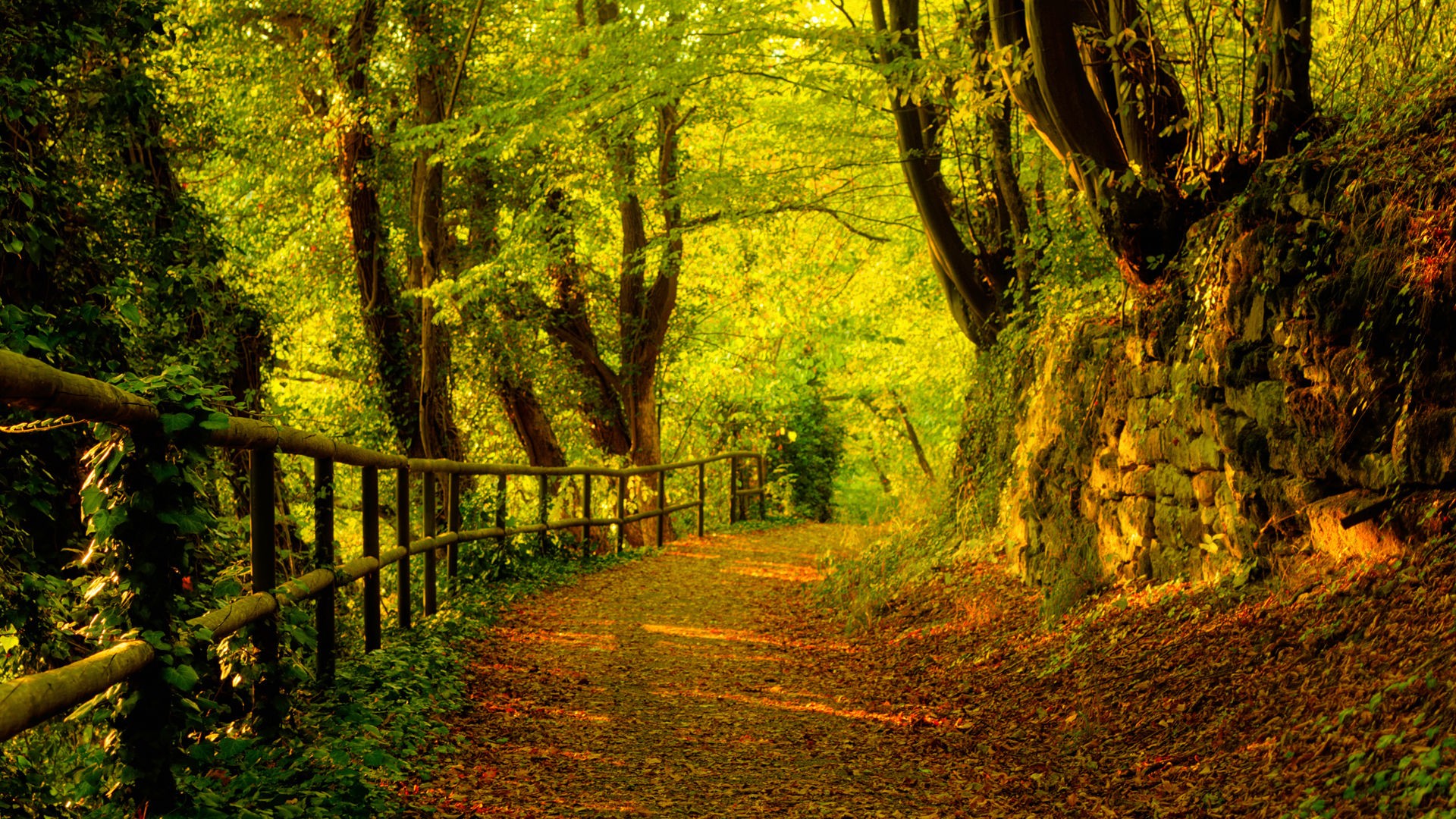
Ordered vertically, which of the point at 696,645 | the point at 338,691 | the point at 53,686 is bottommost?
the point at 696,645

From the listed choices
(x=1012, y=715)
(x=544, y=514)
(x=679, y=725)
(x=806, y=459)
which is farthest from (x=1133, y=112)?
(x=806, y=459)

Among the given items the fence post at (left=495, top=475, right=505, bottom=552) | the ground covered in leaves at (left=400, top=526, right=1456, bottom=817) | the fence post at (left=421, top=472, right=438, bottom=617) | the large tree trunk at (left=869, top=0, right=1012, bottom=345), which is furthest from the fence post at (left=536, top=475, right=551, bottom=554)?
the large tree trunk at (left=869, top=0, right=1012, bottom=345)

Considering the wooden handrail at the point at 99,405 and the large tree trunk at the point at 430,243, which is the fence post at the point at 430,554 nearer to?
the wooden handrail at the point at 99,405

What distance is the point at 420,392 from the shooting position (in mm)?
12602

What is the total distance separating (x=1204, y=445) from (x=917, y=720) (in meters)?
2.06

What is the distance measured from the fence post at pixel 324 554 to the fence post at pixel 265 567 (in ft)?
2.09

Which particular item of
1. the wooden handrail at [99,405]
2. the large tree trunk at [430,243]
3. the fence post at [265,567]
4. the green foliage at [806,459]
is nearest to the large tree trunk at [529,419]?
the large tree trunk at [430,243]

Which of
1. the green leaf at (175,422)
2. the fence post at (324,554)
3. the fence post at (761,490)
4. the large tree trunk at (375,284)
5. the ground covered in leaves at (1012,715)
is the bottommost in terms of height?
the fence post at (761,490)

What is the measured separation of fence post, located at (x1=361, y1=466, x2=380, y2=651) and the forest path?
24.8 inches

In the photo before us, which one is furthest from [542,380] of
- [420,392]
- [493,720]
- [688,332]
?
[493,720]

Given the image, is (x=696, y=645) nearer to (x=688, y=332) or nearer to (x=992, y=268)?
(x=992, y=268)

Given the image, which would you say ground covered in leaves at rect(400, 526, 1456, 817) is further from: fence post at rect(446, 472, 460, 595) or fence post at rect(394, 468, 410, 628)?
fence post at rect(446, 472, 460, 595)

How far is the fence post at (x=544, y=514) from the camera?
35.8 ft

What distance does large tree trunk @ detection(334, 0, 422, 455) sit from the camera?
12477 millimetres
